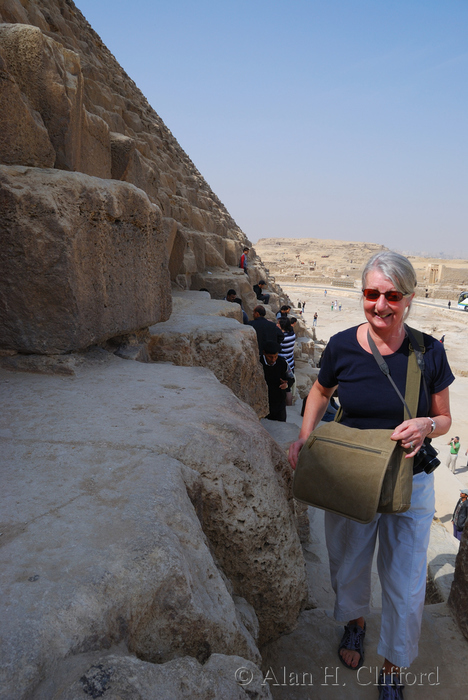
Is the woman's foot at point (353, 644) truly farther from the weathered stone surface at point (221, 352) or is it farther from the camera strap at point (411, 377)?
the weathered stone surface at point (221, 352)

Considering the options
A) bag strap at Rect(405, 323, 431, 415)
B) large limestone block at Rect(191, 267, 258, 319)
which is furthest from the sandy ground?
large limestone block at Rect(191, 267, 258, 319)

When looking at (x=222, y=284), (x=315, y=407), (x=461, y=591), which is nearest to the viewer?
(x=315, y=407)

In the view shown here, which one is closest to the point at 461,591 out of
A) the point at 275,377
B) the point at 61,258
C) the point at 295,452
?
the point at 295,452

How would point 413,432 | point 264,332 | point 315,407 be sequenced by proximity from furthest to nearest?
1. point 264,332
2. point 315,407
3. point 413,432

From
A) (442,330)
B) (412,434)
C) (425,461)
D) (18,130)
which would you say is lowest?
(442,330)

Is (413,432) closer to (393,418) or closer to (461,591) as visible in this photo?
(393,418)

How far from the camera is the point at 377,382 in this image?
1.60m

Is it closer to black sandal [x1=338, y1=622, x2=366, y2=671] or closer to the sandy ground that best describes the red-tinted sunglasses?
the sandy ground

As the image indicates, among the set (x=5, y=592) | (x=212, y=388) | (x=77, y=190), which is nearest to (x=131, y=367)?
(x=212, y=388)

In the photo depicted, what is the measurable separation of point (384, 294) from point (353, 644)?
1.46m

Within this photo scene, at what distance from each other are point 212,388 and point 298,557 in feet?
3.03

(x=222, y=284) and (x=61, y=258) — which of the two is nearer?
(x=61, y=258)

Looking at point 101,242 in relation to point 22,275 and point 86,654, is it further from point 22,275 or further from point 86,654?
point 86,654

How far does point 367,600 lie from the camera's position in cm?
187
